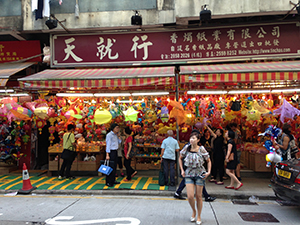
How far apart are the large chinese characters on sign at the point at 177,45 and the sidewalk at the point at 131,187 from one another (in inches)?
181

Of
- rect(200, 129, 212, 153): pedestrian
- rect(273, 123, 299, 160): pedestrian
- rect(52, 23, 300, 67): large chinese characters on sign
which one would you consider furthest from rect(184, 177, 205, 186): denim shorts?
rect(52, 23, 300, 67): large chinese characters on sign

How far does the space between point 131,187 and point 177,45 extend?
5.71m

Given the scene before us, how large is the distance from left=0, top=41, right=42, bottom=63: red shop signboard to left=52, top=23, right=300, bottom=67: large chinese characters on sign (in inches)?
42.7

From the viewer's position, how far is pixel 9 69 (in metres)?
9.64

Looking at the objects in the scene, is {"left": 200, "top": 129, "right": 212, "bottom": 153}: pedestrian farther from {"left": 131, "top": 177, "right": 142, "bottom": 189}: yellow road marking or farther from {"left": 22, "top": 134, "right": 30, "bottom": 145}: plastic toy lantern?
{"left": 22, "top": 134, "right": 30, "bottom": 145}: plastic toy lantern

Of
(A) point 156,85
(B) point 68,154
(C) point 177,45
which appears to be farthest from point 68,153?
(C) point 177,45

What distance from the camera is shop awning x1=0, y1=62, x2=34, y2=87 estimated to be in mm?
8438

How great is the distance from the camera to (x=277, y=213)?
540cm

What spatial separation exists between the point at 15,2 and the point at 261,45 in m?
10.3

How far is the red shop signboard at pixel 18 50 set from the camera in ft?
34.6

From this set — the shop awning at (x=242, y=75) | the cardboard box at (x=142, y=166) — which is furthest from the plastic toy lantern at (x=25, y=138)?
the shop awning at (x=242, y=75)

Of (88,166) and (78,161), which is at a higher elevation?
(78,161)

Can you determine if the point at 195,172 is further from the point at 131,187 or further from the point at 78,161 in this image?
the point at 78,161

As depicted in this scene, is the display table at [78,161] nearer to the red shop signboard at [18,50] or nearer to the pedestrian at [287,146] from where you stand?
the red shop signboard at [18,50]
